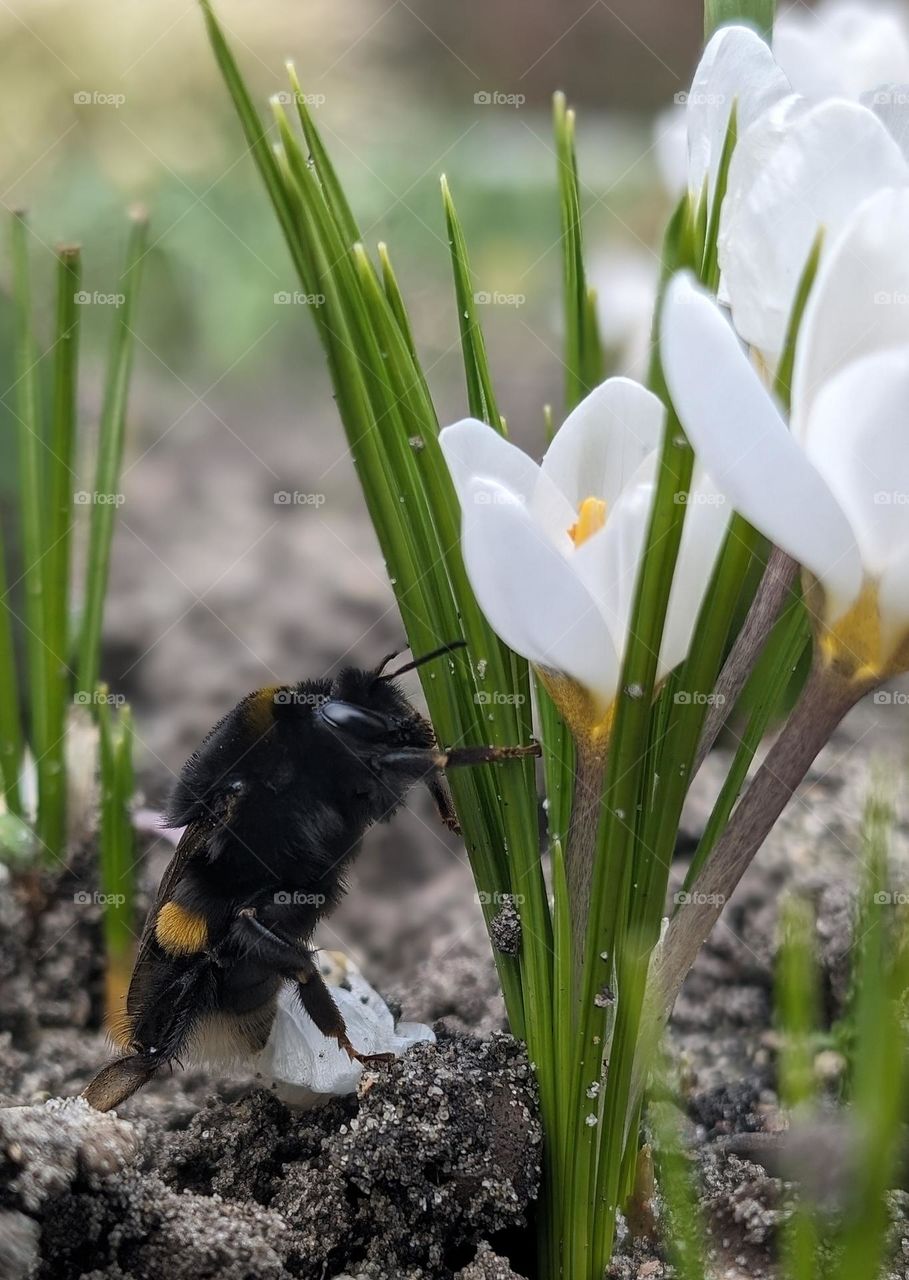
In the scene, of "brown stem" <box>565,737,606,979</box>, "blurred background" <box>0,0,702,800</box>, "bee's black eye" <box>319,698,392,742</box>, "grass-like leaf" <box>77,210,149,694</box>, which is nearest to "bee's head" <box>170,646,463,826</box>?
"bee's black eye" <box>319,698,392,742</box>

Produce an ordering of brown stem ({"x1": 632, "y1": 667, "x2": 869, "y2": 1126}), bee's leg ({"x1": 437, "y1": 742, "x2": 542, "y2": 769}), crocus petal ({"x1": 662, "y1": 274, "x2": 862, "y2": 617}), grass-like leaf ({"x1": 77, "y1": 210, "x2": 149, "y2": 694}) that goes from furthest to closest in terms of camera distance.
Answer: grass-like leaf ({"x1": 77, "y1": 210, "x2": 149, "y2": 694}), bee's leg ({"x1": 437, "y1": 742, "x2": 542, "y2": 769}), brown stem ({"x1": 632, "y1": 667, "x2": 869, "y2": 1126}), crocus petal ({"x1": 662, "y1": 274, "x2": 862, "y2": 617})

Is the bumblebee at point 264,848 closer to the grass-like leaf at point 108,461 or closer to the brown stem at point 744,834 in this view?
the brown stem at point 744,834

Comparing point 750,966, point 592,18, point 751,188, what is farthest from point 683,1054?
point 592,18

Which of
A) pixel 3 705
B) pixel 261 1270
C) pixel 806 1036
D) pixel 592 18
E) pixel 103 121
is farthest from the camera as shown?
pixel 592 18

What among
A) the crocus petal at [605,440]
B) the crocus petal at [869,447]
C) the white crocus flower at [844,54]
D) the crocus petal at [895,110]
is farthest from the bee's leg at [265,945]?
the white crocus flower at [844,54]

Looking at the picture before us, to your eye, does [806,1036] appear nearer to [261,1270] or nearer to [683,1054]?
[261,1270]

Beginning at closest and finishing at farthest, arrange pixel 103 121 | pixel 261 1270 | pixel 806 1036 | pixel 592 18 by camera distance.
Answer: pixel 806 1036 < pixel 261 1270 < pixel 103 121 < pixel 592 18

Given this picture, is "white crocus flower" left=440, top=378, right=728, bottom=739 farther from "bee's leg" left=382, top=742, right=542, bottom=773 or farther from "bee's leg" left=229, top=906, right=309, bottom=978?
"bee's leg" left=229, top=906, right=309, bottom=978
